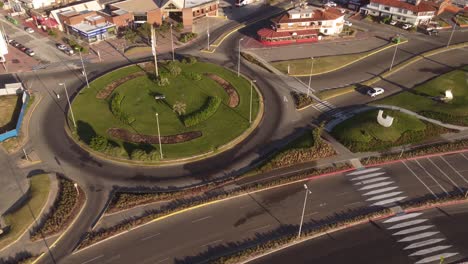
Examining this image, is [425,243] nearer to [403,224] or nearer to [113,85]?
[403,224]

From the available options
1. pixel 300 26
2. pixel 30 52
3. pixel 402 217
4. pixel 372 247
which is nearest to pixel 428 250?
pixel 402 217

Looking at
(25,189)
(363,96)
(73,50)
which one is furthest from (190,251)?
(73,50)

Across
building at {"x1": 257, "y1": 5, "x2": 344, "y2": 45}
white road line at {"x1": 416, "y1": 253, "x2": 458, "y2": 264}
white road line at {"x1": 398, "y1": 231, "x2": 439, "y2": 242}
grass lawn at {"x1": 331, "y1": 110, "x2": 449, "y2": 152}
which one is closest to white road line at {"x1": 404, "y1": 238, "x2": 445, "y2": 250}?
white road line at {"x1": 398, "y1": 231, "x2": 439, "y2": 242}

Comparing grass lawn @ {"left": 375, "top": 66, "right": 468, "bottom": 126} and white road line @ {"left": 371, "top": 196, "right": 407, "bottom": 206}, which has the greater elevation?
grass lawn @ {"left": 375, "top": 66, "right": 468, "bottom": 126}

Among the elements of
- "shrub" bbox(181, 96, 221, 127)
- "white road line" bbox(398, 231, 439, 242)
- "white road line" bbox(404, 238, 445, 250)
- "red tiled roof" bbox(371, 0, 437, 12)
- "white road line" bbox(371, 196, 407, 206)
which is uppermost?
"red tiled roof" bbox(371, 0, 437, 12)

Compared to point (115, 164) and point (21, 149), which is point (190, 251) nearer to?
point (115, 164)

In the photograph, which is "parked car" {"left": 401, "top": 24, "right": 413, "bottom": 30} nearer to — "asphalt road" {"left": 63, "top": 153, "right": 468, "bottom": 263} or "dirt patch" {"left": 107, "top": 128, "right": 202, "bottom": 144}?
"asphalt road" {"left": 63, "top": 153, "right": 468, "bottom": 263}
